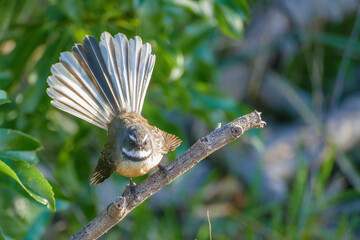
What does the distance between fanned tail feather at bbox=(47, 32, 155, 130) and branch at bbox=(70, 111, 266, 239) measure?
332mm

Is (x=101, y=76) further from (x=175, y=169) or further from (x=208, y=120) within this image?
(x=208, y=120)

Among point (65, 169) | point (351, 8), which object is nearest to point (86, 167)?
point (65, 169)

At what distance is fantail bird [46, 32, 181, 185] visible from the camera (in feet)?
5.89

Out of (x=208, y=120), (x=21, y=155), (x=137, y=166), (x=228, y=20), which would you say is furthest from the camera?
(x=208, y=120)

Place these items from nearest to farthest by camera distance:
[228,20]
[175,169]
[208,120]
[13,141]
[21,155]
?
[175,169] < [13,141] < [21,155] < [228,20] < [208,120]

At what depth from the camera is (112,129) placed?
77.7 inches

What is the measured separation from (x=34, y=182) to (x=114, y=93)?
416 mm

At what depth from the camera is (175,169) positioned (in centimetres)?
169

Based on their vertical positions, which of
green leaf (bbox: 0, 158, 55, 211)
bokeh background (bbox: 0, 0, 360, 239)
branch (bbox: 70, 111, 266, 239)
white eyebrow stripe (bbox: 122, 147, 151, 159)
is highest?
bokeh background (bbox: 0, 0, 360, 239)

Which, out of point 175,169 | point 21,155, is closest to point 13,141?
point 21,155

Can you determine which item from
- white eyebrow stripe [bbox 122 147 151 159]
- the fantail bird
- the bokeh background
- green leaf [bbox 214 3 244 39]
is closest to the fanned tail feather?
the fantail bird

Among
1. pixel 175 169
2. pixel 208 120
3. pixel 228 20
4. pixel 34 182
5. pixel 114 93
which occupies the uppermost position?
pixel 228 20

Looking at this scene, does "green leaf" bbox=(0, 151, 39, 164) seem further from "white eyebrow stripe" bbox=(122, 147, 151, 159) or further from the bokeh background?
"white eyebrow stripe" bbox=(122, 147, 151, 159)

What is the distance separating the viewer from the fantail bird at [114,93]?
1.79m
